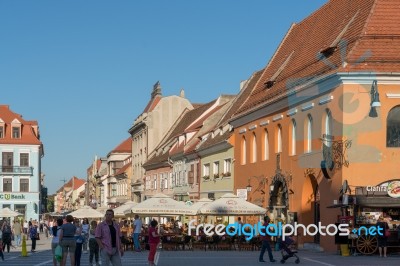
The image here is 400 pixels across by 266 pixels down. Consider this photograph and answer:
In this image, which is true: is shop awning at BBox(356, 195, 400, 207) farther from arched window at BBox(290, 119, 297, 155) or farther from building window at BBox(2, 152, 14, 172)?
building window at BBox(2, 152, 14, 172)

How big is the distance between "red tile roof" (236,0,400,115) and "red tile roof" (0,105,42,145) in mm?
49210

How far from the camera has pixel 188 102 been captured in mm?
91250

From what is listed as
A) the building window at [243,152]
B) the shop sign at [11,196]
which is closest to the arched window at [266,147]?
the building window at [243,152]

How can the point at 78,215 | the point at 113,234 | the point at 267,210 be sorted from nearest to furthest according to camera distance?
the point at 113,234 < the point at 267,210 < the point at 78,215

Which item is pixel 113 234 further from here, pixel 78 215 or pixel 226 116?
pixel 226 116

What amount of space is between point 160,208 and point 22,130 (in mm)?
55498

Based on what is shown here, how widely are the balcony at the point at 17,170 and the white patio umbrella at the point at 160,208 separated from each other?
5299 cm

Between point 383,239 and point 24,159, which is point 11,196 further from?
point 383,239

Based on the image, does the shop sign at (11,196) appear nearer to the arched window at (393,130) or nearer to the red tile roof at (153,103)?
the red tile roof at (153,103)

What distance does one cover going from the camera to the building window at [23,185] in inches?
3669

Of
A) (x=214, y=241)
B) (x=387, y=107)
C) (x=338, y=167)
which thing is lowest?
(x=214, y=241)

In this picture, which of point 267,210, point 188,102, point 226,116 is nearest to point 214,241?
point 267,210

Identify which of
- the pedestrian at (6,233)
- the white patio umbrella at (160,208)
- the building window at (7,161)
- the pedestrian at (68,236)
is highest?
the building window at (7,161)

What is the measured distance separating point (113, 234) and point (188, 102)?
241 ft
